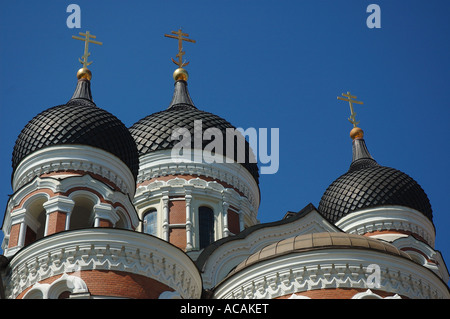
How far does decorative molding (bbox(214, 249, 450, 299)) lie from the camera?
13734mm

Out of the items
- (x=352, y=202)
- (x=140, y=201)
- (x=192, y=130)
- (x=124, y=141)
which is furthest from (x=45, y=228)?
(x=352, y=202)

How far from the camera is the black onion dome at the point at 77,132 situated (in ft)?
58.7

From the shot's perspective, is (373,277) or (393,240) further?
(393,240)

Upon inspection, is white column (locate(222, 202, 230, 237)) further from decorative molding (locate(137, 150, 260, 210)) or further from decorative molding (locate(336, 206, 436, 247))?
decorative molding (locate(336, 206, 436, 247))

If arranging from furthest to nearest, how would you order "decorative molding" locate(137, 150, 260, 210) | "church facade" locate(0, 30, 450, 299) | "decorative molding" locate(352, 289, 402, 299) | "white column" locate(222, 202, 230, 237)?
"decorative molding" locate(137, 150, 260, 210), "white column" locate(222, 202, 230, 237), "church facade" locate(0, 30, 450, 299), "decorative molding" locate(352, 289, 402, 299)

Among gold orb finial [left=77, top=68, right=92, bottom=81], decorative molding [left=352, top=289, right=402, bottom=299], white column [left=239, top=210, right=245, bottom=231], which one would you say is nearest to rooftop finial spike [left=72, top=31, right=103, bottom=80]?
gold orb finial [left=77, top=68, right=92, bottom=81]

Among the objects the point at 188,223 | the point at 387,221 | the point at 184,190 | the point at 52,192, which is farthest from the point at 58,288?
the point at 387,221

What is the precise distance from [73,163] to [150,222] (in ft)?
12.9

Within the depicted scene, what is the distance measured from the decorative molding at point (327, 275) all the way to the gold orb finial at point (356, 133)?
11.1 metres

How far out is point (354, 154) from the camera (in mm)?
24641

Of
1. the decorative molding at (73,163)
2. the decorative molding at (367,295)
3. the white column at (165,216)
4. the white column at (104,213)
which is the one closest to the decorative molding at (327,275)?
the decorative molding at (367,295)

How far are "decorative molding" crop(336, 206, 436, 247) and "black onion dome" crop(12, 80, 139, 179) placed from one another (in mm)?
6263
